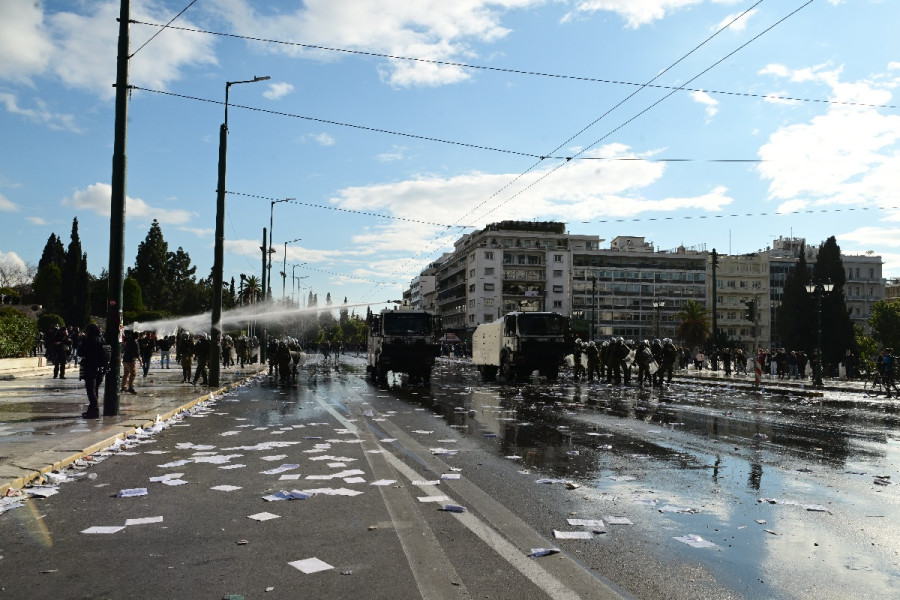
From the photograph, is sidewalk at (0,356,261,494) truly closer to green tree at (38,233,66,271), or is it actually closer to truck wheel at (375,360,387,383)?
truck wheel at (375,360,387,383)

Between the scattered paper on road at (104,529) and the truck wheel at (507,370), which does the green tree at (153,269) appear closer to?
the truck wheel at (507,370)

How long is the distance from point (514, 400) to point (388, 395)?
3.99m

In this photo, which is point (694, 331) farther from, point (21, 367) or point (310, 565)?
point (310, 565)

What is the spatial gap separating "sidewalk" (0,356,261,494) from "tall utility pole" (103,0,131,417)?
966 millimetres

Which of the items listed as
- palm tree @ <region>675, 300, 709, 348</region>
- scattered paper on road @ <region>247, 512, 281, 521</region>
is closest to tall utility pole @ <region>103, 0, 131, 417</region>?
scattered paper on road @ <region>247, 512, 281, 521</region>

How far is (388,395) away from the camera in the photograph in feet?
69.8

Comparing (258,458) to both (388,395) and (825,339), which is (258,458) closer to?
(388,395)

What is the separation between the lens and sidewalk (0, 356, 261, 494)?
26.9 feet

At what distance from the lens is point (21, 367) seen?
29453 mm

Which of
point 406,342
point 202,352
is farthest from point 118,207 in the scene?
point 406,342

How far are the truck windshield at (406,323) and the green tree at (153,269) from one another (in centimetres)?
8931

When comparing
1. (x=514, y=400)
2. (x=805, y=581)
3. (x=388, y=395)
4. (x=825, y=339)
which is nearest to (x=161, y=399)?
(x=388, y=395)

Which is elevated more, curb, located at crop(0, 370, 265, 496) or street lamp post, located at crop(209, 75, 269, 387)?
street lamp post, located at crop(209, 75, 269, 387)

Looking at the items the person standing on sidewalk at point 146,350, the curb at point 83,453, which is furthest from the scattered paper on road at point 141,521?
the person standing on sidewalk at point 146,350
